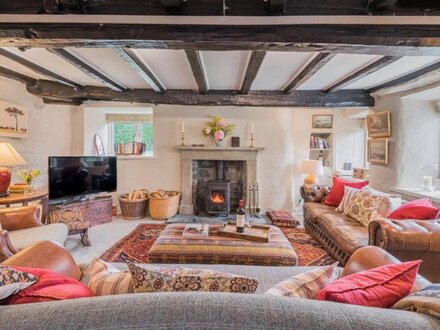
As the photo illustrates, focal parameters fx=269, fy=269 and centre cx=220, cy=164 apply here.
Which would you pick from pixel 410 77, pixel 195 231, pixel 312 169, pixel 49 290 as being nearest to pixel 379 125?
pixel 410 77

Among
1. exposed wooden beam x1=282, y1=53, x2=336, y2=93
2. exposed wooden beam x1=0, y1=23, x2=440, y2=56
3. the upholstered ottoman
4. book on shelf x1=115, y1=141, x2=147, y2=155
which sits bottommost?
Answer: the upholstered ottoman

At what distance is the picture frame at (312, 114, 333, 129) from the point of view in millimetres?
5484

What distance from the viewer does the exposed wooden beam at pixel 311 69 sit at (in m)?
2.59

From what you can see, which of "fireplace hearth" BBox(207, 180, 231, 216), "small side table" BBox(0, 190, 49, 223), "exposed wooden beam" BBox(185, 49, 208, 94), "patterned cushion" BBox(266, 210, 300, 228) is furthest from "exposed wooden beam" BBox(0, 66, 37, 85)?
"patterned cushion" BBox(266, 210, 300, 228)

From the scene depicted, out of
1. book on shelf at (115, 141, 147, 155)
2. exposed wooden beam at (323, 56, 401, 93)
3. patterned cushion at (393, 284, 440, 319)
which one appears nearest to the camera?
patterned cushion at (393, 284, 440, 319)

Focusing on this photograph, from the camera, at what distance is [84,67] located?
3.09 meters

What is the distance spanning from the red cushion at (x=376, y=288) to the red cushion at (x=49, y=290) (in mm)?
875

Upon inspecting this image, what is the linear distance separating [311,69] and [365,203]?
1.65 meters

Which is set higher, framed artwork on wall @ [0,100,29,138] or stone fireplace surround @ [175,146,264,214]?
framed artwork on wall @ [0,100,29,138]

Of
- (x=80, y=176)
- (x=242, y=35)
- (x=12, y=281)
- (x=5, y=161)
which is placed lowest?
(x=12, y=281)

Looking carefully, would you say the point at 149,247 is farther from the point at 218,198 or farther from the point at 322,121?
the point at 322,121

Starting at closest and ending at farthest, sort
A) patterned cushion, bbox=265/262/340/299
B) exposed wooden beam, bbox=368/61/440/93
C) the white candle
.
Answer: patterned cushion, bbox=265/262/340/299, exposed wooden beam, bbox=368/61/440/93, the white candle

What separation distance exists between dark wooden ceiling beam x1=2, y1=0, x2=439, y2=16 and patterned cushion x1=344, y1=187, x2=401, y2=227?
5.88ft

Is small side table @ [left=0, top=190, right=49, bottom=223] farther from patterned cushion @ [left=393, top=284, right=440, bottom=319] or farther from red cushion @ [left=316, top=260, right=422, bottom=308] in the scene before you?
patterned cushion @ [left=393, top=284, right=440, bottom=319]
